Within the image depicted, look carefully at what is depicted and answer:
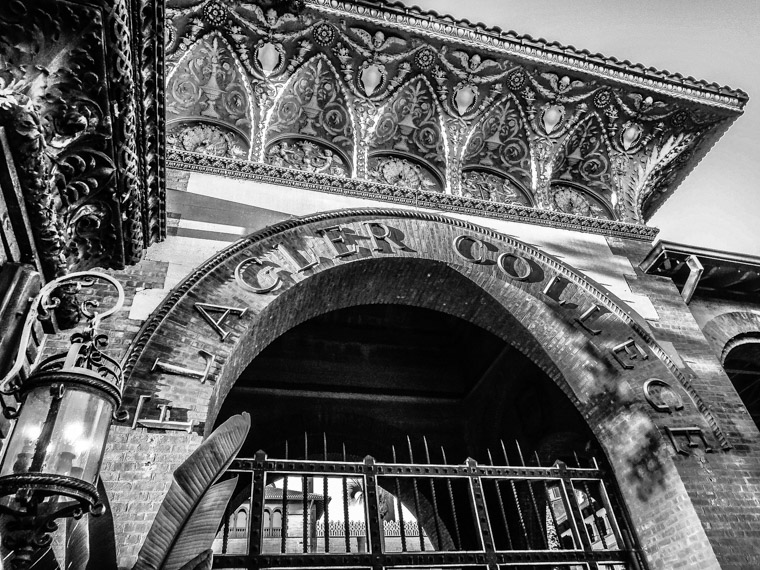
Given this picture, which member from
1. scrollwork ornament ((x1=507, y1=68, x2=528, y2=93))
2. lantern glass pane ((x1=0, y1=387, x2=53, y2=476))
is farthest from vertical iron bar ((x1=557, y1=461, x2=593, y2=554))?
scrollwork ornament ((x1=507, y1=68, x2=528, y2=93))

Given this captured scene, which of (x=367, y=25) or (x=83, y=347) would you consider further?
(x=367, y=25)

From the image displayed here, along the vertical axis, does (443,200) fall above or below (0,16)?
above

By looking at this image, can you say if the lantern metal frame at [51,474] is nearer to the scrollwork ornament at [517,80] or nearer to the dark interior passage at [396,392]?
the dark interior passage at [396,392]

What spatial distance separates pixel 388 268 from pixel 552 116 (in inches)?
148

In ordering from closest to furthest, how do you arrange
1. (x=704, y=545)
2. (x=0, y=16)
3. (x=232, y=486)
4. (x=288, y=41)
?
1. (x=0, y=16)
2. (x=232, y=486)
3. (x=704, y=545)
4. (x=288, y=41)

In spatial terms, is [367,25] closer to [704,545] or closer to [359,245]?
[359,245]

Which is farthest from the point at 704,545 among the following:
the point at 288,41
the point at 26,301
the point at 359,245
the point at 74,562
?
the point at 288,41

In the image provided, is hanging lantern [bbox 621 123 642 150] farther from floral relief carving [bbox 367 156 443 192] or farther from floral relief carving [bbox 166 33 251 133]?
floral relief carving [bbox 166 33 251 133]

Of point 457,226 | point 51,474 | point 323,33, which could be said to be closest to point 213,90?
point 323,33

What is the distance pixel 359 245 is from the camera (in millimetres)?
6023

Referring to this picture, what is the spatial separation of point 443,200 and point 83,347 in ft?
16.5

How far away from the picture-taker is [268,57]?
6.87 m

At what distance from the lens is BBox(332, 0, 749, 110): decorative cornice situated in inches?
273

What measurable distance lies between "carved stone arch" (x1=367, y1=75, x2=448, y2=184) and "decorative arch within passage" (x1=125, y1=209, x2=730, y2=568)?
53.5 inches
